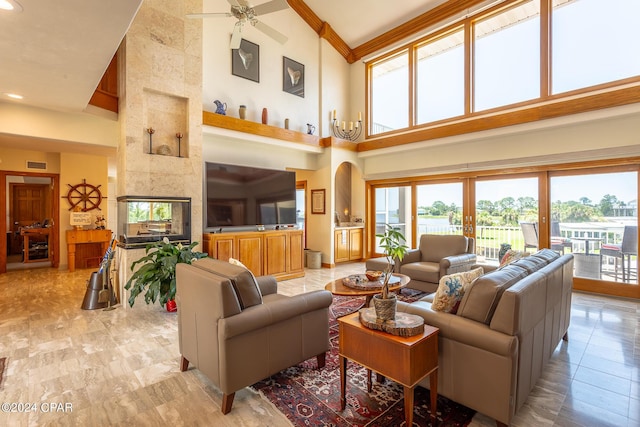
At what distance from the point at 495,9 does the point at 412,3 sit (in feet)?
5.36

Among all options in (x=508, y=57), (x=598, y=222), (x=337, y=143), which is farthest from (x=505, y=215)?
(x=337, y=143)

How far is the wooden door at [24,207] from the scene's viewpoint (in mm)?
7473

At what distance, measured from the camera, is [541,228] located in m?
5.16

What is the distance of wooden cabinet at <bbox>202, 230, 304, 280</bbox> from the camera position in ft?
16.0

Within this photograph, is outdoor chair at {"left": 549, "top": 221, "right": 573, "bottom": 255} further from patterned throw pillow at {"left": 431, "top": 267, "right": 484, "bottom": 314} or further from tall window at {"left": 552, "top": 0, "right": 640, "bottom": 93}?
patterned throw pillow at {"left": 431, "top": 267, "right": 484, "bottom": 314}

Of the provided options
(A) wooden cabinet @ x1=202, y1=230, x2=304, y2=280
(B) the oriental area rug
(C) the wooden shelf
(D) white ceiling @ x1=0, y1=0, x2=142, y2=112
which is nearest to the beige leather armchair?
(B) the oriental area rug

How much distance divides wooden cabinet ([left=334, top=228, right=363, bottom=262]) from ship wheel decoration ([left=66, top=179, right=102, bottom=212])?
5.55m

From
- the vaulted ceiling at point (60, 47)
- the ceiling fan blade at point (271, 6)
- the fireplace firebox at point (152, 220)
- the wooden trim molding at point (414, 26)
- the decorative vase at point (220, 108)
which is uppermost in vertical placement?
the wooden trim molding at point (414, 26)

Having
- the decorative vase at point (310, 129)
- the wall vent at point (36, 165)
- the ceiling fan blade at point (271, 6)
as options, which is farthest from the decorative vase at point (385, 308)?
the wall vent at point (36, 165)

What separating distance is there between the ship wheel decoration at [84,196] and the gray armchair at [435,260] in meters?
6.82

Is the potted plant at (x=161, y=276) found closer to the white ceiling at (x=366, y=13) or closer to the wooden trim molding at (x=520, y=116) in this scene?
the wooden trim molding at (x=520, y=116)

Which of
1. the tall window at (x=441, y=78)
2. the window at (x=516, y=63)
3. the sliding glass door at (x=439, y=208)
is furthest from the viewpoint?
the sliding glass door at (x=439, y=208)

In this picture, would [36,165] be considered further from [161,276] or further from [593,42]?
[593,42]

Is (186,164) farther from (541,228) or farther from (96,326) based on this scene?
(541,228)
